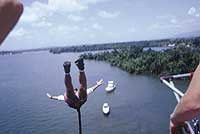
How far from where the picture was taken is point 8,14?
769 millimetres

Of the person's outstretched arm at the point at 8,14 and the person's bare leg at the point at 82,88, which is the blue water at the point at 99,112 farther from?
the person's outstretched arm at the point at 8,14

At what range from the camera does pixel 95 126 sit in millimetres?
23219

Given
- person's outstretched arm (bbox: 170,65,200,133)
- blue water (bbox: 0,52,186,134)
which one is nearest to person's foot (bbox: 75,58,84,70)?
person's outstretched arm (bbox: 170,65,200,133)

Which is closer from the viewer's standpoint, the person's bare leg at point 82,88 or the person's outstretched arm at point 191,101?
the person's outstretched arm at point 191,101

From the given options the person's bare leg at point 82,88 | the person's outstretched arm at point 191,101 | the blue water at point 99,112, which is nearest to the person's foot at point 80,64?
the person's bare leg at point 82,88

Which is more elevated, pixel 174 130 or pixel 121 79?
pixel 174 130

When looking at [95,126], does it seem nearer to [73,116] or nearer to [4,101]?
[73,116]

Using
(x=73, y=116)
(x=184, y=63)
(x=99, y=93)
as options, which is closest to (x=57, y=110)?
(x=73, y=116)

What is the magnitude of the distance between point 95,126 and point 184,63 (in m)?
19.6

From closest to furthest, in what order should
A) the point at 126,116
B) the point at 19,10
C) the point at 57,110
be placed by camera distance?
the point at 19,10 < the point at 126,116 < the point at 57,110

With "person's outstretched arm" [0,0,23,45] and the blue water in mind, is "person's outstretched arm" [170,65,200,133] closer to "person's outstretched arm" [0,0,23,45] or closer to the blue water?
"person's outstretched arm" [0,0,23,45]

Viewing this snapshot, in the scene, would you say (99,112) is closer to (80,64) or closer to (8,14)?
(80,64)

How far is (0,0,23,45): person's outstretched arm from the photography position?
0.76 meters

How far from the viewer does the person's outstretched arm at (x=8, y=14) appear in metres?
0.76
